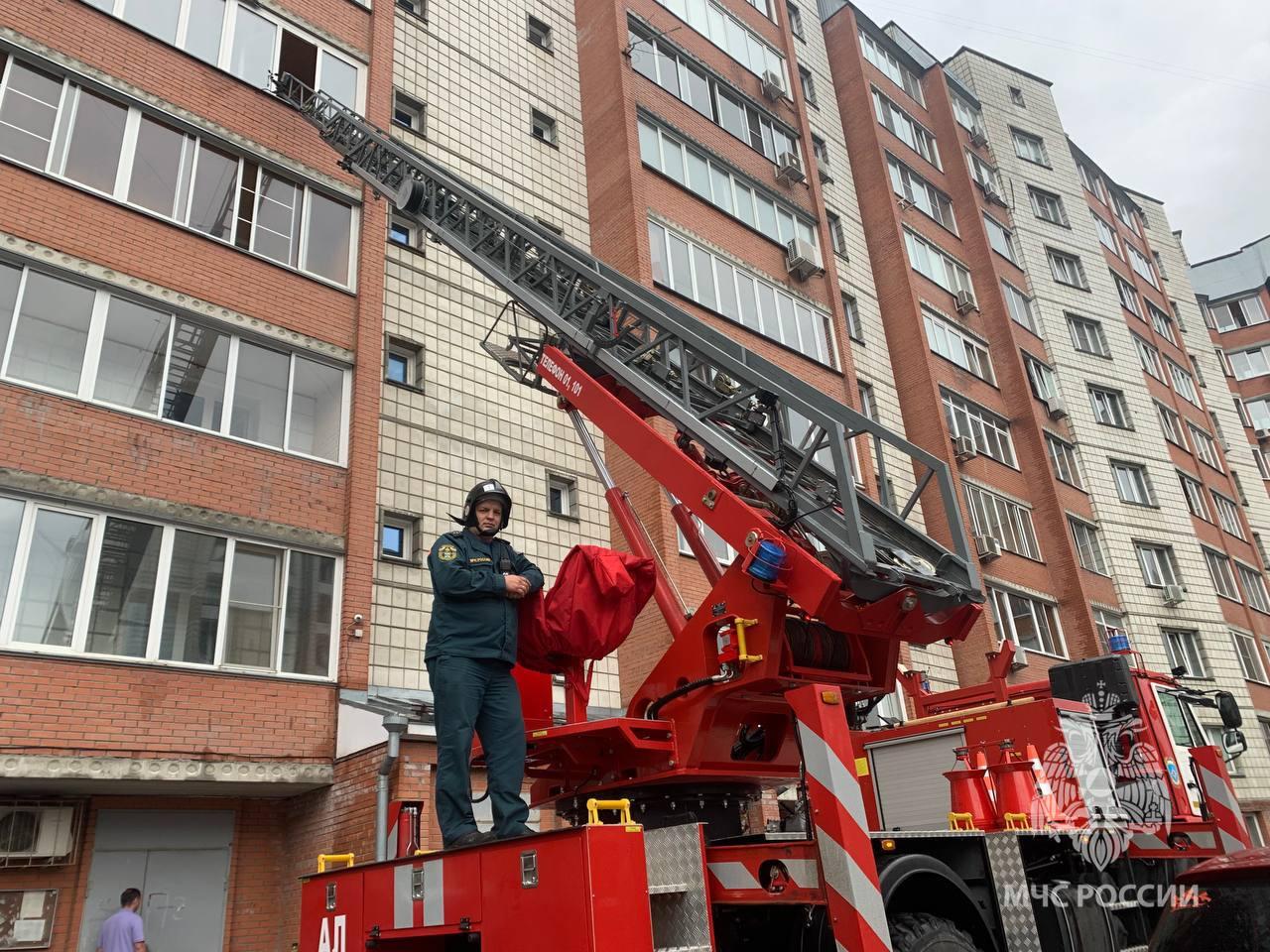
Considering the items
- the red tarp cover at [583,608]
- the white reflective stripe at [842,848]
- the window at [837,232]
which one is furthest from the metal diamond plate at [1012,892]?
the window at [837,232]

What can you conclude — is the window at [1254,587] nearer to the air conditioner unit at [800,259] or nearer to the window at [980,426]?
the window at [980,426]

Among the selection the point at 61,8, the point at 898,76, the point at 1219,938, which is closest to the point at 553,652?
the point at 1219,938

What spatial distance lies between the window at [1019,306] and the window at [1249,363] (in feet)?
78.5

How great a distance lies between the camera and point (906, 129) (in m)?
31.8

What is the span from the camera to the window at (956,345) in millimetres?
27031

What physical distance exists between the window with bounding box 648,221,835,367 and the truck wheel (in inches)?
A: 541

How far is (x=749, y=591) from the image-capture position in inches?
247

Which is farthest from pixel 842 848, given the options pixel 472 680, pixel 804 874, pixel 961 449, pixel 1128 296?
pixel 1128 296

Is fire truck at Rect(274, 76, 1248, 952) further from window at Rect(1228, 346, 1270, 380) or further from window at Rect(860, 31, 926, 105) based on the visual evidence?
window at Rect(1228, 346, 1270, 380)

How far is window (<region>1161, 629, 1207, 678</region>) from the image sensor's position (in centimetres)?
2869

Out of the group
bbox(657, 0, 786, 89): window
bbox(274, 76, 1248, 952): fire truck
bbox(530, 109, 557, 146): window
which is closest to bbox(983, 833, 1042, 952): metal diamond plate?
bbox(274, 76, 1248, 952): fire truck

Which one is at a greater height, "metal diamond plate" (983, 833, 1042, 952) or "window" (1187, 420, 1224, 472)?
"window" (1187, 420, 1224, 472)

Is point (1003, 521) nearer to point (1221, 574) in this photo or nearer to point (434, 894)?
point (1221, 574)

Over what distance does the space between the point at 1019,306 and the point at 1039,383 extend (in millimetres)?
3169
